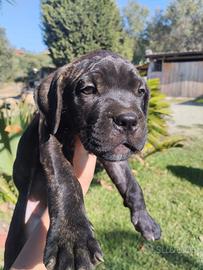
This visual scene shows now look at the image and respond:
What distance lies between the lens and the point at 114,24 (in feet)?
105

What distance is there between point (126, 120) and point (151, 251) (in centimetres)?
278

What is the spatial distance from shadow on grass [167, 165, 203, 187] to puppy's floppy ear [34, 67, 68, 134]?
16.5ft

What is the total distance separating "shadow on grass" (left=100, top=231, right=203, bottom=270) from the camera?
174 inches

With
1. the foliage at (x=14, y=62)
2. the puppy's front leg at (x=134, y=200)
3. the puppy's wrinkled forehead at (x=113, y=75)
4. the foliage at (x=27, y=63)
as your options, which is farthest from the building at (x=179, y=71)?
the puppy's wrinkled forehead at (x=113, y=75)

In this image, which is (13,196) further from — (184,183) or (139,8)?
(139,8)

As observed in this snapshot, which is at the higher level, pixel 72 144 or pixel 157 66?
pixel 72 144

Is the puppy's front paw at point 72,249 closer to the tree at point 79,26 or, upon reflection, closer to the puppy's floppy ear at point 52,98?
the puppy's floppy ear at point 52,98

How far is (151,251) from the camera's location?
4730 mm

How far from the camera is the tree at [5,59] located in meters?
38.4

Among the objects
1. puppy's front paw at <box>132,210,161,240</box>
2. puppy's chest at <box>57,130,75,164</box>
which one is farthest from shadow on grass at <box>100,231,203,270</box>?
puppy's chest at <box>57,130,75,164</box>

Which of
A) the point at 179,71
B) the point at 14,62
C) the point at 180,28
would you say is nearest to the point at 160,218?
the point at 179,71

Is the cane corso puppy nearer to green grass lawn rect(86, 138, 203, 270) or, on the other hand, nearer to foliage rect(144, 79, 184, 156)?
green grass lawn rect(86, 138, 203, 270)

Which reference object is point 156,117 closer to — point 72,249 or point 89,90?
point 89,90

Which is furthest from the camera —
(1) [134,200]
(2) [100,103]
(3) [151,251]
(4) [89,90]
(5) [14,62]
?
(5) [14,62]
